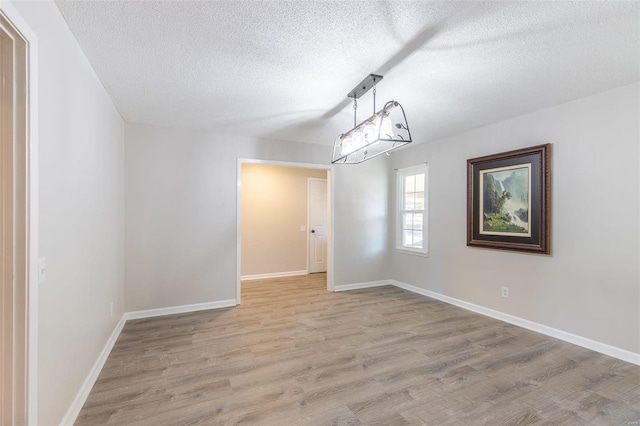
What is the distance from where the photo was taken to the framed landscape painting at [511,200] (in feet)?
10.3

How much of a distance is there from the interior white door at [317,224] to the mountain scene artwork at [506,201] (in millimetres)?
3350

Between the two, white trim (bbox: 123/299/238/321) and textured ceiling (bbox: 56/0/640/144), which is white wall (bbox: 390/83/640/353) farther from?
white trim (bbox: 123/299/238/321)

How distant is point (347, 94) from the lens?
9.00 ft

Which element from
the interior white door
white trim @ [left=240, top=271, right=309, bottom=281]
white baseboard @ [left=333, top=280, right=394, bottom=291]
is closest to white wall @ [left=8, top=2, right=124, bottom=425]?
white trim @ [left=240, top=271, right=309, bottom=281]

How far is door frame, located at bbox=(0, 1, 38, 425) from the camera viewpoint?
126 cm

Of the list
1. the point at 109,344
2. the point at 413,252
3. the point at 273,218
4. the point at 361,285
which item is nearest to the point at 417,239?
the point at 413,252

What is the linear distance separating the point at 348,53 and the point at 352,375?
2460 mm

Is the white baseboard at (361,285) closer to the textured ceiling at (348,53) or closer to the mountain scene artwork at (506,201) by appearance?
the mountain scene artwork at (506,201)

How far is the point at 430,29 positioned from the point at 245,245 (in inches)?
191

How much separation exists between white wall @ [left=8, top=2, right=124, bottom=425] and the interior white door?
399cm

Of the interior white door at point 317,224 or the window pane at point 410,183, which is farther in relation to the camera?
the interior white door at point 317,224

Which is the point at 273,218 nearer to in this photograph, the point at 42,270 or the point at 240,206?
the point at 240,206

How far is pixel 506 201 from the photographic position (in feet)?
11.4

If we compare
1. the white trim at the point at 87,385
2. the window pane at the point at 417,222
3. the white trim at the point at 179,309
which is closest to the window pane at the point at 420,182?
the window pane at the point at 417,222
